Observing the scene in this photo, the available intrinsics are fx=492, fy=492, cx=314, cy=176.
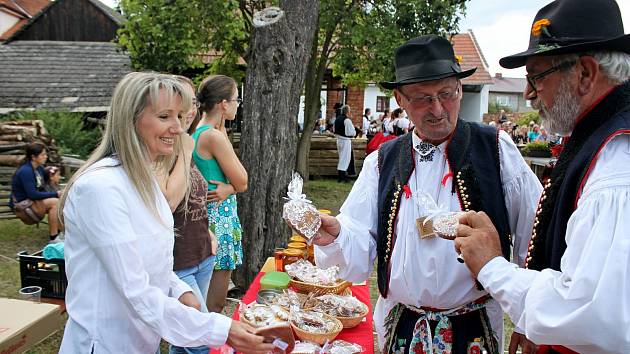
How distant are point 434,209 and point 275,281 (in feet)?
4.31

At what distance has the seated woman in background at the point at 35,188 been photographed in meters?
6.96

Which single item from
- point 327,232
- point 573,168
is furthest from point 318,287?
point 573,168

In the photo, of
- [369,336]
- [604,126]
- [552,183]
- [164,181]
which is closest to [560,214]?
[552,183]

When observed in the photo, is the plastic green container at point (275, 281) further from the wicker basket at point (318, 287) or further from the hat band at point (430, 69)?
the hat band at point (430, 69)

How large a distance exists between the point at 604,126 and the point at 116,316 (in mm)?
1714

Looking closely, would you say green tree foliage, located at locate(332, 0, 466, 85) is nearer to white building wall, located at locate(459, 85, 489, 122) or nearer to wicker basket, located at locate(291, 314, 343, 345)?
wicker basket, located at locate(291, 314, 343, 345)

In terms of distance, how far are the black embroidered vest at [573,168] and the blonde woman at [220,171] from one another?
2.34m

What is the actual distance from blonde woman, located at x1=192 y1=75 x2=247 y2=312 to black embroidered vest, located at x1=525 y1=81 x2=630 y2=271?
234 cm

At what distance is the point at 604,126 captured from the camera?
1464mm

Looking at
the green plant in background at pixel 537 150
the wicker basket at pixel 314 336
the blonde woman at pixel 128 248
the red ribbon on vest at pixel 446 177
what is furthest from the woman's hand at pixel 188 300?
the green plant in background at pixel 537 150

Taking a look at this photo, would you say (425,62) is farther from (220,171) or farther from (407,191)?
(220,171)

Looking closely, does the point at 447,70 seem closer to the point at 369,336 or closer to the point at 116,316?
the point at 369,336

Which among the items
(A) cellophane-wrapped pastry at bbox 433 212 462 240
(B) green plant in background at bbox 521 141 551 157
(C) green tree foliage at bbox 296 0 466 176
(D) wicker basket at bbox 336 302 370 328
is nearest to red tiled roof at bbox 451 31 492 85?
(B) green plant in background at bbox 521 141 551 157

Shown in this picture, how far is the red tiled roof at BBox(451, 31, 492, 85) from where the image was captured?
23.5 meters
